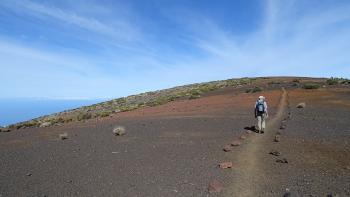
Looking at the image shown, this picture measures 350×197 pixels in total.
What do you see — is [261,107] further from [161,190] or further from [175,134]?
[161,190]

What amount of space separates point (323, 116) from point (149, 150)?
14200mm

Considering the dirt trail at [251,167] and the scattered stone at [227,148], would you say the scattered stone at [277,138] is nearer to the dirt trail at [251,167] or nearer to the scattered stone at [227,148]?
the dirt trail at [251,167]

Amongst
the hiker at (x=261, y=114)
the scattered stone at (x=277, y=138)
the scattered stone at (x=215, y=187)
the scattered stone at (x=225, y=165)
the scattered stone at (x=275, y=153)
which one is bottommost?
the scattered stone at (x=215, y=187)

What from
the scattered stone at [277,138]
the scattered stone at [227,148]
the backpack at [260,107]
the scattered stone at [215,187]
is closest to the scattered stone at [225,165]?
the scattered stone at [215,187]

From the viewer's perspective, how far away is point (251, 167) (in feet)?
41.2

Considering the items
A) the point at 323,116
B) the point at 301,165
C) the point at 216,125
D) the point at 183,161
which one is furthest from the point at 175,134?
the point at 323,116

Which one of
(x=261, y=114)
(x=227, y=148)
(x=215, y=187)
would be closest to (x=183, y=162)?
(x=227, y=148)

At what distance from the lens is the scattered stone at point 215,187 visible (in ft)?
33.3

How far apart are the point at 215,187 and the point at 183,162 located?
11.6 feet

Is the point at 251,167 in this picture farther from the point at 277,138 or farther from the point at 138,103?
the point at 138,103

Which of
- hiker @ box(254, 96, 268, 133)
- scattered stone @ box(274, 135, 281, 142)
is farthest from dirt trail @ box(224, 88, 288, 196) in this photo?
hiker @ box(254, 96, 268, 133)

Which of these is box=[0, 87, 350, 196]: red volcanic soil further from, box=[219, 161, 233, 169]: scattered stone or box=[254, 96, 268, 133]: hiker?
box=[254, 96, 268, 133]: hiker

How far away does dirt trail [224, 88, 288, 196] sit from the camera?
10.2m

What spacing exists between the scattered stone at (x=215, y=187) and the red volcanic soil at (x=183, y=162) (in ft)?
0.19
